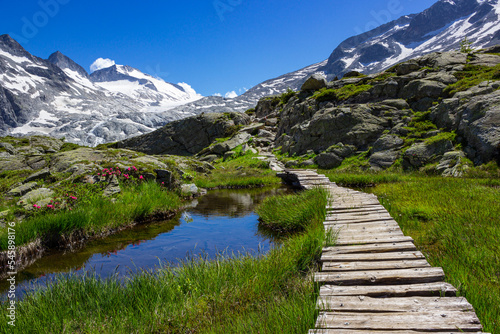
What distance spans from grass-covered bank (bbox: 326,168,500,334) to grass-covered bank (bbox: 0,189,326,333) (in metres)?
2.19

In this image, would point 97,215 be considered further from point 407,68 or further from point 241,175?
point 407,68

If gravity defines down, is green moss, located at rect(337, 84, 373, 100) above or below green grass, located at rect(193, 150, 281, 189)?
above

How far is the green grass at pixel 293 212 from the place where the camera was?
849cm

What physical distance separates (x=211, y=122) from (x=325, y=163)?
101ft

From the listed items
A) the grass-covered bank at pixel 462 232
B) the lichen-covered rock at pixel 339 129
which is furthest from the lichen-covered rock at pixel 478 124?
the lichen-covered rock at pixel 339 129

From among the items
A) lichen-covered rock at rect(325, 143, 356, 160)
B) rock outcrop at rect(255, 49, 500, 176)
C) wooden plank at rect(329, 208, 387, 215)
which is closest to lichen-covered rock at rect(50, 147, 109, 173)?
wooden plank at rect(329, 208, 387, 215)

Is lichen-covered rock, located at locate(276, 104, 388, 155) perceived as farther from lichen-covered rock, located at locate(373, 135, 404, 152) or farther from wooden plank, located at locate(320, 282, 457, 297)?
wooden plank, located at locate(320, 282, 457, 297)

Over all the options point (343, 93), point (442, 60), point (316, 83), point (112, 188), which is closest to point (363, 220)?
point (112, 188)

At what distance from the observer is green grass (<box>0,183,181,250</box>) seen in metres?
7.58

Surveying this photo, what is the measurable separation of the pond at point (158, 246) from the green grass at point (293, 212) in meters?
0.61

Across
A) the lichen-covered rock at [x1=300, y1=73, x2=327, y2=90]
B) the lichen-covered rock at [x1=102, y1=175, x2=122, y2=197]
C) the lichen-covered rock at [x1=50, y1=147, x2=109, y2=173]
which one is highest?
the lichen-covered rock at [x1=300, y1=73, x2=327, y2=90]

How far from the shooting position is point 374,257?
4.57 meters

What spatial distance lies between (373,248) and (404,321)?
2238 millimetres

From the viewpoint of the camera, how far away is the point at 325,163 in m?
23.7
